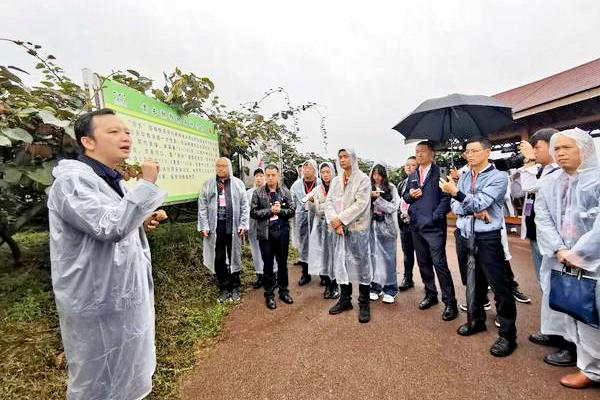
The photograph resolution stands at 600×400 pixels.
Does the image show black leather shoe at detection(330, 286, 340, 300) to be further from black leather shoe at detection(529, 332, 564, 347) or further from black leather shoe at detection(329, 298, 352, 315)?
black leather shoe at detection(529, 332, 564, 347)

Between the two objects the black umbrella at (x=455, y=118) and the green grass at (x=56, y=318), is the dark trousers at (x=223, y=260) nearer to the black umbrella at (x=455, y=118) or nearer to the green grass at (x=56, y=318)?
the green grass at (x=56, y=318)

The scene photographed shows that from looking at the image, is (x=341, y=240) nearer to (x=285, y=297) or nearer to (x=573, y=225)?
(x=285, y=297)

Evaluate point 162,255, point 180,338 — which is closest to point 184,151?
point 162,255

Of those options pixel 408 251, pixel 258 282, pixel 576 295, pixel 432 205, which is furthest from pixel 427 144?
pixel 258 282

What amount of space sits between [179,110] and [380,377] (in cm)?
366

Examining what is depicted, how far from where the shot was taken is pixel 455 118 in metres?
3.44

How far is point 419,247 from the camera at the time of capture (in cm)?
345

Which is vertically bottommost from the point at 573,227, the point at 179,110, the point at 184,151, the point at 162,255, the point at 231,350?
the point at 231,350

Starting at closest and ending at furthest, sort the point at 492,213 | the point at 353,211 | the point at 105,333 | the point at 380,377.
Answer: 1. the point at 105,333
2. the point at 380,377
3. the point at 492,213
4. the point at 353,211

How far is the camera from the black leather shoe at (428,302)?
348 cm

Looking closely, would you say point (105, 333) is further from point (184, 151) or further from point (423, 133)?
point (423, 133)

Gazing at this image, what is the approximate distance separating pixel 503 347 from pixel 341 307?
5.26 ft

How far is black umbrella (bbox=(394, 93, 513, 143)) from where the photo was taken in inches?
121

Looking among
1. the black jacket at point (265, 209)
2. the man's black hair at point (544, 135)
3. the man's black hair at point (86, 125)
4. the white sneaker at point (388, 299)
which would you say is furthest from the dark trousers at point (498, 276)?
the man's black hair at point (86, 125)
